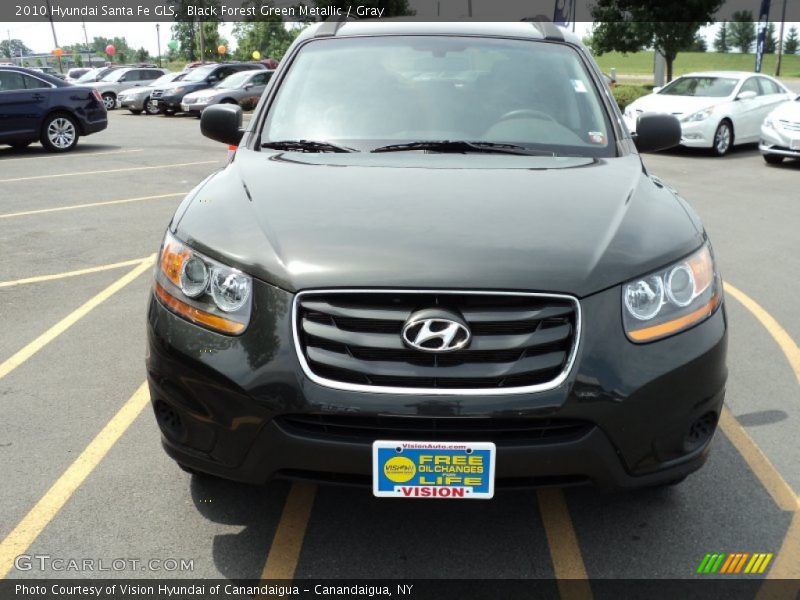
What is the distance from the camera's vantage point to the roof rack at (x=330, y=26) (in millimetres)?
4492

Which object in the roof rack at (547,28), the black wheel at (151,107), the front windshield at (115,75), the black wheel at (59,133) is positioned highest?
the roof rack at (547,28)

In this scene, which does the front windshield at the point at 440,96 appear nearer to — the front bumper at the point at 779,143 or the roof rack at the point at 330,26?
the roof rack at the point at 330,26

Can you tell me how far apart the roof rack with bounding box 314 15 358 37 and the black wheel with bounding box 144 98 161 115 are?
25.0m

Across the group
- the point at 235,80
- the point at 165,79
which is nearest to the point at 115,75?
the point at 165,79

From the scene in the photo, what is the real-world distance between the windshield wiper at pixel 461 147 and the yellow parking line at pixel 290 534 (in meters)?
1.45

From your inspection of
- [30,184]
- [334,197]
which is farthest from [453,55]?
[30,184]

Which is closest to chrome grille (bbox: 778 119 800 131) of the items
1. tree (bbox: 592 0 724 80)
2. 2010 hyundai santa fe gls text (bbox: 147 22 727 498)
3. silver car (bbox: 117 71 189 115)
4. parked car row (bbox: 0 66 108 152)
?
2010 hyundai santa fe gls text (bbox: 147 22 727 498)

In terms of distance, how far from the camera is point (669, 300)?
106 inches

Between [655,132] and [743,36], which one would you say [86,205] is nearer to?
[655,132]

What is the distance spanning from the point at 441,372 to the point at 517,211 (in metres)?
0.71

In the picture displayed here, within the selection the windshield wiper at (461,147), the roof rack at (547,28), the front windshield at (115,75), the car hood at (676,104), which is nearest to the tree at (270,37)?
the front windshield at (115,75)

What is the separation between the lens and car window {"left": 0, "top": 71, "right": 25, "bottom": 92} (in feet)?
50.7

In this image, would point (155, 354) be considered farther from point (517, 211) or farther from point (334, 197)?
point (517, 211)

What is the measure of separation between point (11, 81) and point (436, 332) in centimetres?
1539
